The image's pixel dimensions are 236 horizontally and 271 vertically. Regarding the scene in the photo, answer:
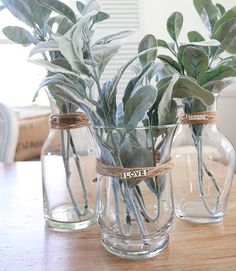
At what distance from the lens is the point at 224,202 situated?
2.14 ft

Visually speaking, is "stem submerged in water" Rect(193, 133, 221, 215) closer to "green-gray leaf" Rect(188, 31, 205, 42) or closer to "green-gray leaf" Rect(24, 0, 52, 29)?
"green-gray leaf" Rect(188, 31, 205, 42)

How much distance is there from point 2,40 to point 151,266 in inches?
83.9

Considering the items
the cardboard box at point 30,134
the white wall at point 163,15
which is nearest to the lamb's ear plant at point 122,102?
the cardboard box at point 30,134

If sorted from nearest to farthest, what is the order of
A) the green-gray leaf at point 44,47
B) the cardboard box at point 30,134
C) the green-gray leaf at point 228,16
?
the green-gray leaf at point 44,47 → the green-gray leaf at point 228,16 → the cardboard box at point 30,134

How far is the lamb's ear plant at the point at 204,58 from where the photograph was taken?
1.73 ft

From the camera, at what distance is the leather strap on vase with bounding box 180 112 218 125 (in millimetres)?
599

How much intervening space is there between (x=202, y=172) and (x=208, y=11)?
0.94ft

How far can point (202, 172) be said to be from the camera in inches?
25.3

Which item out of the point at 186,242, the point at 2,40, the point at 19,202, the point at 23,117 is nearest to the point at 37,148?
the point at 23,117

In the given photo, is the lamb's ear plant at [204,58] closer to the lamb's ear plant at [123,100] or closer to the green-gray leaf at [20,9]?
the lamb's ear plant at [123,100]

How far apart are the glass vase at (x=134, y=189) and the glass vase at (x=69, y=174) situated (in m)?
0.10

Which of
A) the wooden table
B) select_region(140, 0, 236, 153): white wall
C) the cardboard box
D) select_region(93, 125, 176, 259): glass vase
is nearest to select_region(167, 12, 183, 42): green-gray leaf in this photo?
select_region(93, 125, 176, 259): glass vase

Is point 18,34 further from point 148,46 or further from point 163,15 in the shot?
point 163,15

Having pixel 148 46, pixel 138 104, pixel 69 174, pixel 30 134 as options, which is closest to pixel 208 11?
pixel 148 46
